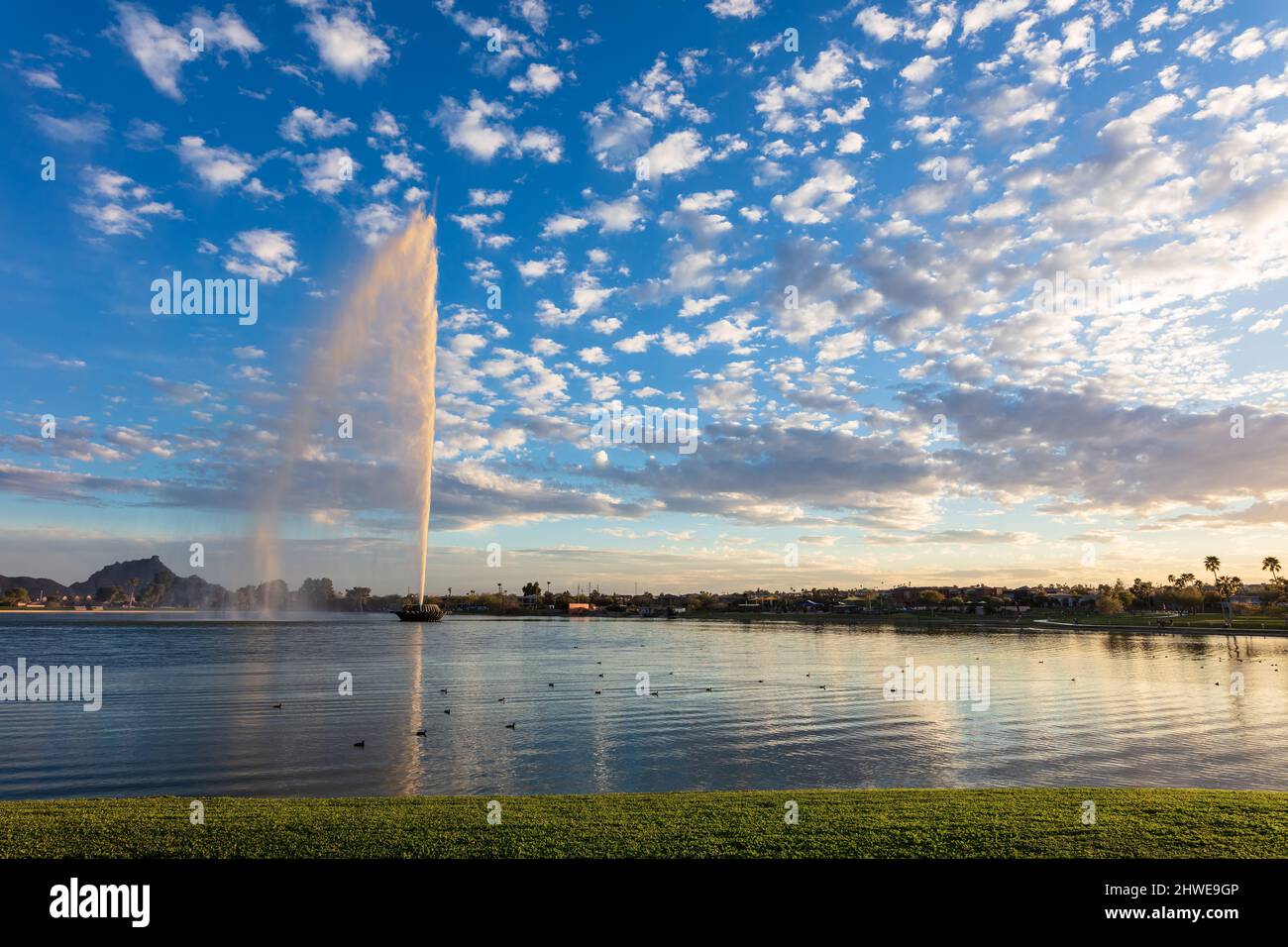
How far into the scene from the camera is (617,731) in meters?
29.5

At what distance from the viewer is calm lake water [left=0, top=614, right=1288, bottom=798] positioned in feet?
68.8

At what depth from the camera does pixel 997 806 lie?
14.2 m
